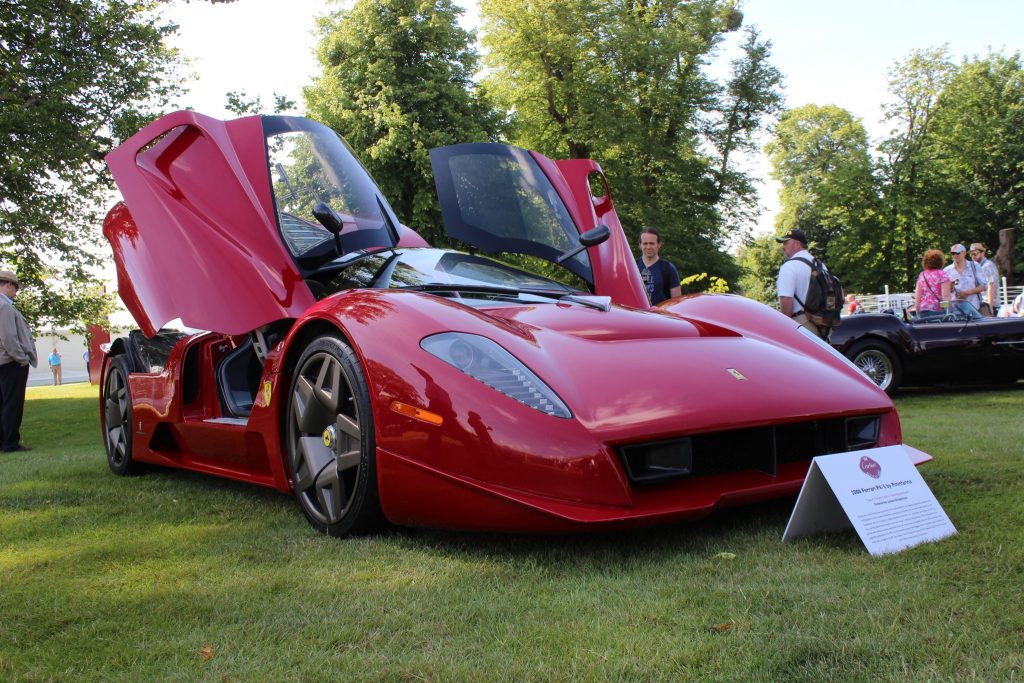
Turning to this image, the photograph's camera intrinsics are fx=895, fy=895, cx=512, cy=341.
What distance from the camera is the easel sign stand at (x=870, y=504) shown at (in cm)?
275

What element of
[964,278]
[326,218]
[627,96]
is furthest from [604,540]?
[627,96]

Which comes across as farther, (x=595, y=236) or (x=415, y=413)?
(x=595, y=236)

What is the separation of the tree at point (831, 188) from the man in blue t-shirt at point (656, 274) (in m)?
35.3

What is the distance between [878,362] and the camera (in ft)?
31.5

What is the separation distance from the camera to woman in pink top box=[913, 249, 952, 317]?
33.6 feet

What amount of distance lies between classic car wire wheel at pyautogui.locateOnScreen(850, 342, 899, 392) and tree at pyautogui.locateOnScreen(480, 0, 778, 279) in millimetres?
Answer: 18658

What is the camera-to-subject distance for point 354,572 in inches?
110

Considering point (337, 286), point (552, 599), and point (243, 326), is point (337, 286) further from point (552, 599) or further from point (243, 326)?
point (552, 599)

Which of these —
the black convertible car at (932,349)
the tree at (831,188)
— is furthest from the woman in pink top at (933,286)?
the tree at (831,188)

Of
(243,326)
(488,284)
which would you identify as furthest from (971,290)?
(243,326)

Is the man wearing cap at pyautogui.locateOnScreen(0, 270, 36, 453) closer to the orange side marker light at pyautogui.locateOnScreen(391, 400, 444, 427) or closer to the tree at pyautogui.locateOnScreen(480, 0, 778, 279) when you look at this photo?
the orange side marker light at pyautogui.locateOnScreen(391, 400, 444, 427)

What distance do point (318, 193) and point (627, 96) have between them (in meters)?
25.5

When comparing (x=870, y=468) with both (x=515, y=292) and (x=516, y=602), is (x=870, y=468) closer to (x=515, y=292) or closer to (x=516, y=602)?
(x=516, y=602)

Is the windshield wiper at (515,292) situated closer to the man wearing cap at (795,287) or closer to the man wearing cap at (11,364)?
the man wearing cap at (795,287)
